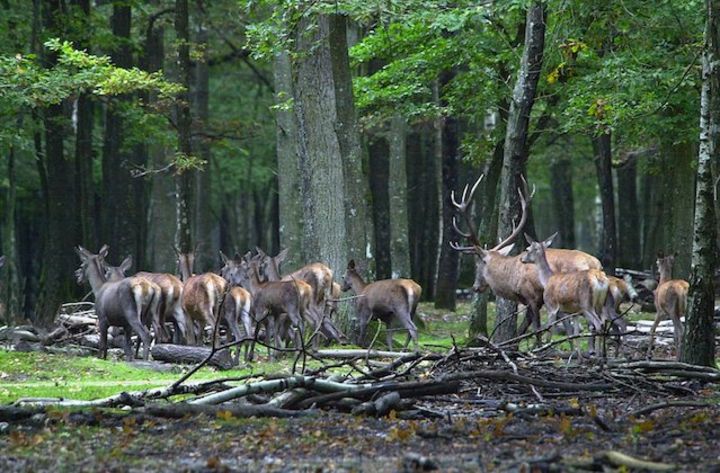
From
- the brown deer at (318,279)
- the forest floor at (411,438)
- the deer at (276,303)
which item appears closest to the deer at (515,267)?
the brown deer at (318,279)

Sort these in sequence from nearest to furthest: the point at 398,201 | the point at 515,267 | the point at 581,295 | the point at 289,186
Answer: the point at 581,295 < the point at 515,267 < the point at 289,186 < the point at 398,201

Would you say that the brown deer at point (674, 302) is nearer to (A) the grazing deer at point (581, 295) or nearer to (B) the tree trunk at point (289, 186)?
(A) the grazing deer at point (581, 295)

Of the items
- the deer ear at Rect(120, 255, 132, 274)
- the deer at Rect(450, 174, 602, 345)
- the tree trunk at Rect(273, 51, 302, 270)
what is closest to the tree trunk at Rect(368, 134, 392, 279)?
the tree trunk at Rect(273, 51, 302, 270)

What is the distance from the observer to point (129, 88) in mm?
21469

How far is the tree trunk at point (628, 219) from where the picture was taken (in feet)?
115

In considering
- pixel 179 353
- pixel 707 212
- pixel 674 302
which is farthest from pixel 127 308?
pixel 707 212

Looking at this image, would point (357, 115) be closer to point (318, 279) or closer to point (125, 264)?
point (318, 279)

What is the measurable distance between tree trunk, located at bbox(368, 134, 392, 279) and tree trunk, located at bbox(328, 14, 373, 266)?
1100 cm

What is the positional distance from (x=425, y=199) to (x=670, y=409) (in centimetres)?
2558

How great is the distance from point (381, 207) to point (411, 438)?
22.3 m

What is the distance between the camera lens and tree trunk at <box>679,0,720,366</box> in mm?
13062

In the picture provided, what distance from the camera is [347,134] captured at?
66.3 ft

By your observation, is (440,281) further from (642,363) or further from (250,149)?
(250,149)

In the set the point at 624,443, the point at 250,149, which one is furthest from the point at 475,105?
the point at 250,149
